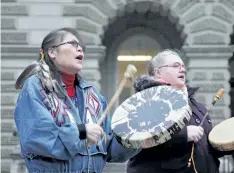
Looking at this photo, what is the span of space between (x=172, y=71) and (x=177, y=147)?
587mm

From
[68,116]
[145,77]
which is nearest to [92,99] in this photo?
[68,116]

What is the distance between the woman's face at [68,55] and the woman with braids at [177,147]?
855mm

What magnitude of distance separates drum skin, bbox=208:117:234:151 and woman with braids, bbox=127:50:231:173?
6 centimetres

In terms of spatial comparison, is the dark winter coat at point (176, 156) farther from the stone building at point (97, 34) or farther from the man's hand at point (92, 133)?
the stone building at point (97, 34)

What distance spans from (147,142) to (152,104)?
37 centimetres

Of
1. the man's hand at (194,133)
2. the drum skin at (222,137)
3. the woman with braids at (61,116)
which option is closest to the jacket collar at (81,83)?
the woman with braids at (61,116)

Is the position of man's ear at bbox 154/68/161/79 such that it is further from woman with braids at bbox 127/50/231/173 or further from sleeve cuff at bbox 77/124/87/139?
sleeve cuff at bbox 77/124/87/139

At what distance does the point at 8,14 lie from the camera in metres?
11.2

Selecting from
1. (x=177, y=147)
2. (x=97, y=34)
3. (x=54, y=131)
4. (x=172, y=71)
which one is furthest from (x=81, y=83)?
(x=97, y=34)

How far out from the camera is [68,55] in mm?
2721

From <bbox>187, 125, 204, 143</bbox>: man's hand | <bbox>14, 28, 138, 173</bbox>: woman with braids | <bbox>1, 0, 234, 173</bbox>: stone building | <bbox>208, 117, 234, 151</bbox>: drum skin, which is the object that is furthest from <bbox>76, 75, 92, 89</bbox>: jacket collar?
<bbox>1, 0, 234, 173</bbox>: stone building

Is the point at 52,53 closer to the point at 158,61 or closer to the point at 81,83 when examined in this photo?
the point at 81,83

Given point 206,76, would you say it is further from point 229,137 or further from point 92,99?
point 92,99

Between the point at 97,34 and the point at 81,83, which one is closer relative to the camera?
the point at 81,83
